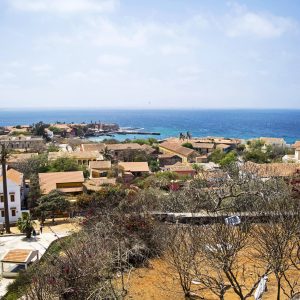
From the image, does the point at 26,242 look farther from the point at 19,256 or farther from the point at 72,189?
the point at 72,189

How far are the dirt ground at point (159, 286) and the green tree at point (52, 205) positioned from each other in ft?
47.1

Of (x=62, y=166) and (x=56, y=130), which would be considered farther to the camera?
(x=56, y=130)

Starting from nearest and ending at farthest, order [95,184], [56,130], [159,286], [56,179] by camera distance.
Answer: [159,286]
[95,184]
[56,179]
[56,130]

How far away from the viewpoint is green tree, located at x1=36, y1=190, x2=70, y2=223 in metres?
26.3

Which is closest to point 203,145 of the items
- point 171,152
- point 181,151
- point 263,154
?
point 171,152

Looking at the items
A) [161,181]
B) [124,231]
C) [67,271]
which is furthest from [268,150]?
Result: [67,271]

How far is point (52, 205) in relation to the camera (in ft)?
86.9

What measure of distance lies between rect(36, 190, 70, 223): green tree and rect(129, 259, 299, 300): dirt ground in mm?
14366

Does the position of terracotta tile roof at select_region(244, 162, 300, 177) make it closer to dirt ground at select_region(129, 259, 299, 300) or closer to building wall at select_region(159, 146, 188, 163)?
dirt ground at select_region(129, 259, 299, 300)

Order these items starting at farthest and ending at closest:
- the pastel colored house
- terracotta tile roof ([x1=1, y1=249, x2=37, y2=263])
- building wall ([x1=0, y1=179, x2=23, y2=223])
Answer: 1. the pastel colored house
2. building wall ([x1=0, y1=179, x2=23, y2=223])
3. terracotta tile roof ([x1=1, y1=249, x2=37, y2=263])

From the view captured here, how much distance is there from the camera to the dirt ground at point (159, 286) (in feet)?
36.5

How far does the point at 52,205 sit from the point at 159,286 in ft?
53.1

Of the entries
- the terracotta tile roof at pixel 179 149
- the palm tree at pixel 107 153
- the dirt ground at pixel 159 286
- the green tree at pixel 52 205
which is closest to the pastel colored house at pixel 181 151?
the terracotta tile roof at pixel 179 149

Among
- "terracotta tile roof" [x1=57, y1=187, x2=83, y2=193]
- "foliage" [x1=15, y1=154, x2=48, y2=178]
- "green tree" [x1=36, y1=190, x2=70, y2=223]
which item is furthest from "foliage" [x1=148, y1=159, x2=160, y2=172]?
"green tree" [x1=36, y1=190, x2=70, y2=223]
